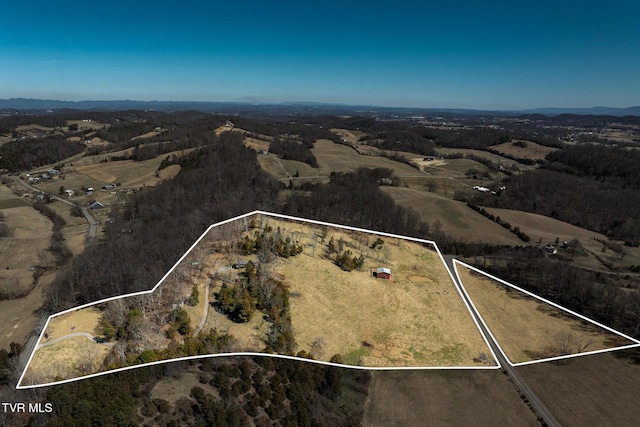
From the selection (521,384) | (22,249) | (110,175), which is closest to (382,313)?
(521,384)

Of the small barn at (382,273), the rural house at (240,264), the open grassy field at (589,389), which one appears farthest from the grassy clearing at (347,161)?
the open grassy field at (589,389)

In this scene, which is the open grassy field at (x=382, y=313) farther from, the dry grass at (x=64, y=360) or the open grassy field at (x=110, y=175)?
the open grassy field at (x=110, y=175)

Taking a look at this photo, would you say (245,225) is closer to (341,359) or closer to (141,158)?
(341,359)

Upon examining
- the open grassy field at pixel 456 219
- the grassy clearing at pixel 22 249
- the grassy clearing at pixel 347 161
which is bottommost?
→ the grassy clearing at pixel 22 249

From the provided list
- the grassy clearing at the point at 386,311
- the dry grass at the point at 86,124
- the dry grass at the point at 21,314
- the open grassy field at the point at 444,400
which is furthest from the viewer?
the dry grass at the point at 86,124

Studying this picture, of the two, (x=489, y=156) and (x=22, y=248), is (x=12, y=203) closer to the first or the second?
(x=22, y=248)

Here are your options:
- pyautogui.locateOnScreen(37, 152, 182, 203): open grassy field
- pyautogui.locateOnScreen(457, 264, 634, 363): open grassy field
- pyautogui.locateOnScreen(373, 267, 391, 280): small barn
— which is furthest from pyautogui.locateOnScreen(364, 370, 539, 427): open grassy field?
pyautogui.locateOnScreen(37, 152, 182, 203): open grassy field

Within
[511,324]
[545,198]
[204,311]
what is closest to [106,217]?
[204,311]
